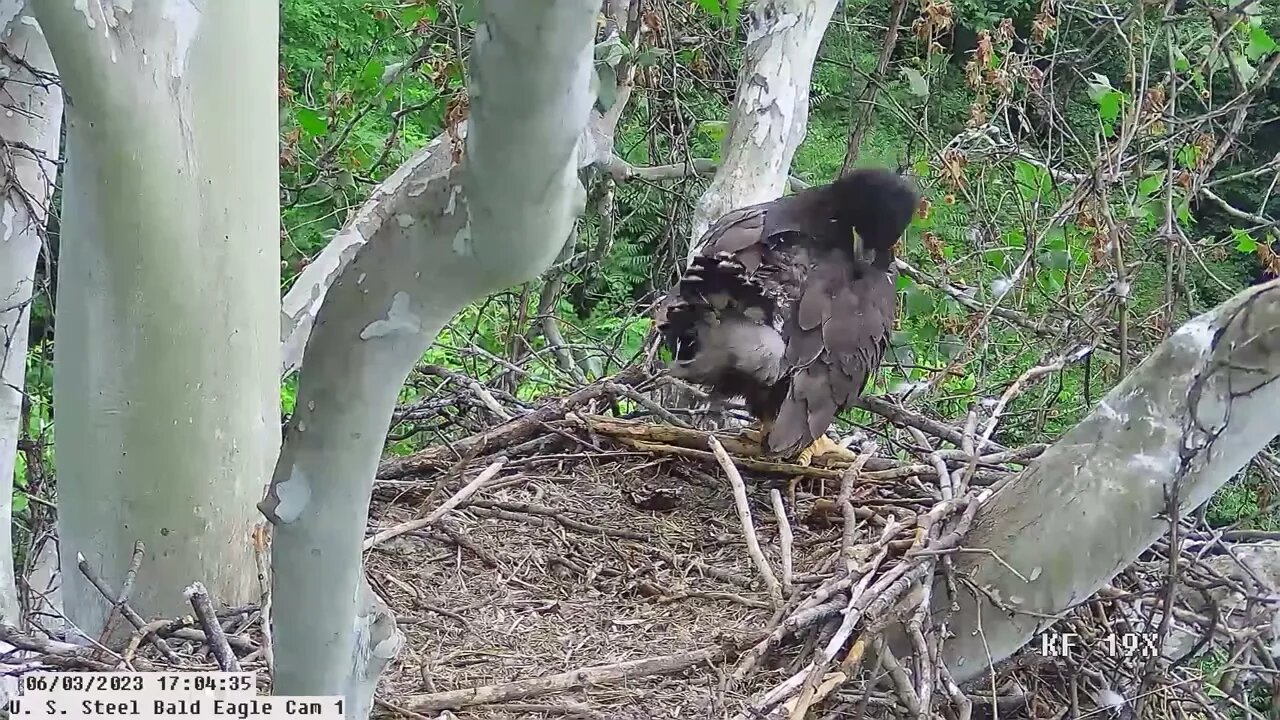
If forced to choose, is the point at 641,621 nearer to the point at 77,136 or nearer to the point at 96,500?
the point at 96,500

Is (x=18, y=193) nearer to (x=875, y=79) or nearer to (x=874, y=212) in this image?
(x=874, y=212)

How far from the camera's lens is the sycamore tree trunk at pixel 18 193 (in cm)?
283

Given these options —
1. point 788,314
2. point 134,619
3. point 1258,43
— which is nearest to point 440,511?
point 134,619

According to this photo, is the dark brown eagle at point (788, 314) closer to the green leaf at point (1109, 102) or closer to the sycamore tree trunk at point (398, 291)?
the green leaf at point (1109, 102)

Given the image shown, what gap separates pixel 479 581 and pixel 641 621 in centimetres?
52

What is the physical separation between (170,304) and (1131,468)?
1.83 m

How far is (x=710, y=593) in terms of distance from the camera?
3.14 meters

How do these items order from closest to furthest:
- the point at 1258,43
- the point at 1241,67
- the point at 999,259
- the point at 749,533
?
the point at 749,533
the point at 1241,67
the point at 1258,43
the point at 999,259

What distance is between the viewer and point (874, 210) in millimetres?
4035

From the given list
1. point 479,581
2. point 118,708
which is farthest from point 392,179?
point 118,708

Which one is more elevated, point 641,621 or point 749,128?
point 749,128

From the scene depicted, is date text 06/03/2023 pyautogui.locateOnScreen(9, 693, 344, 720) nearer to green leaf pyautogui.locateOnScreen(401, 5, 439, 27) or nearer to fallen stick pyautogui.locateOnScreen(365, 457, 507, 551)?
fallen stick pyautogui.locateOnScreen(365, 457, 507, 551)

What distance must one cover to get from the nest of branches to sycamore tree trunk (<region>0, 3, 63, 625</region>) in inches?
37.8

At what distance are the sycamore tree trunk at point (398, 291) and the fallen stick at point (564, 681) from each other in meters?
0.97
